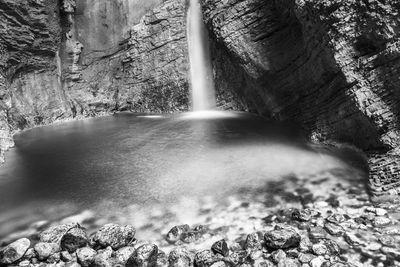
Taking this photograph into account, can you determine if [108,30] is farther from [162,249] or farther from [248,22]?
[162,249]

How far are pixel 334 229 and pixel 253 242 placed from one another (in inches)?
86.4

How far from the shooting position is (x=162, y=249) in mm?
7961

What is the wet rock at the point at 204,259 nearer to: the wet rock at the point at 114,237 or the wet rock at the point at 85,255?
the wet rock at the point at 114,237

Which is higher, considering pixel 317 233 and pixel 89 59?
pixel 89 59

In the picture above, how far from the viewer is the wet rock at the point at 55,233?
335 inches

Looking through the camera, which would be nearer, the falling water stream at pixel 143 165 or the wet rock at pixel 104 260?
the wet rock at pixel 104 260

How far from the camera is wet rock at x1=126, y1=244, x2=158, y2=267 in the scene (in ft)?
23.6

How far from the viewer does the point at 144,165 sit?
14250mm

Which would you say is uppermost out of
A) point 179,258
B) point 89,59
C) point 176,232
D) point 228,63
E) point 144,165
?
point 89,59

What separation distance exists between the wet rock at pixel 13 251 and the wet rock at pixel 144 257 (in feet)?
9.63

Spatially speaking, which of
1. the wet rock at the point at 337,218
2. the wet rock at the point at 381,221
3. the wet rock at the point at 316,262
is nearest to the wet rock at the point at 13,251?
the wet rock at the point at 316,262

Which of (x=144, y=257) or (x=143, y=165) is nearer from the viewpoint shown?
(x=144, y=257)

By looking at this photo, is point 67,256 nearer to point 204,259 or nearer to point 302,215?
point 204,259

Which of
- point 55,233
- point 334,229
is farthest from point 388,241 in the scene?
point 55,233
